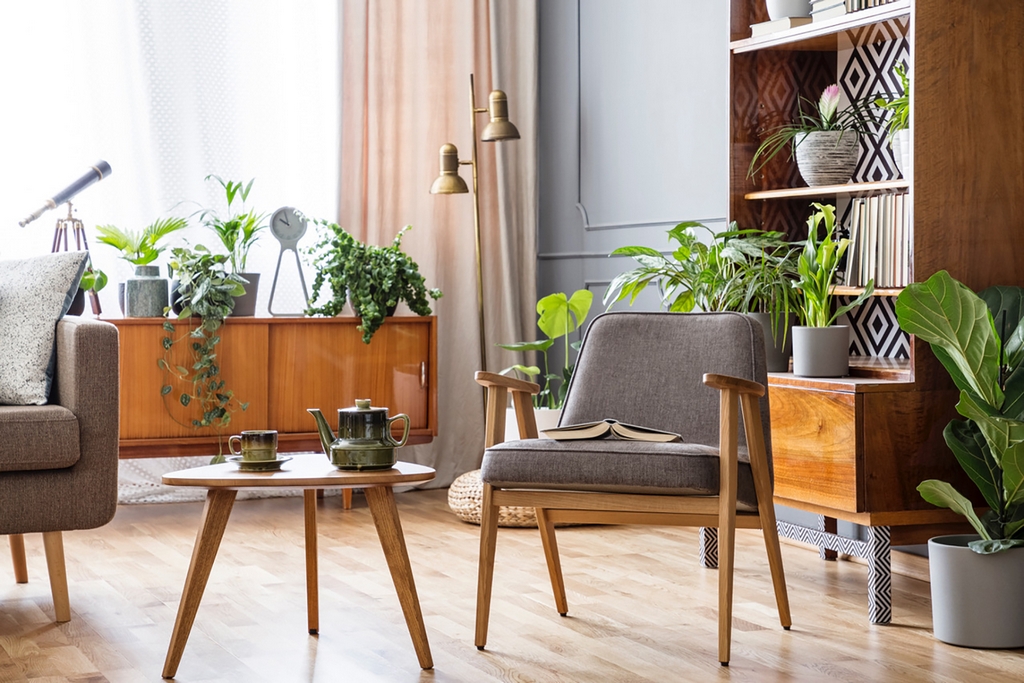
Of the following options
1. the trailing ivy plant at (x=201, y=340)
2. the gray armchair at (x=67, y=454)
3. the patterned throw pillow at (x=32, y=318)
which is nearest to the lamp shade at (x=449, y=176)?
the trailing ivy plant at (x=201, y=340)

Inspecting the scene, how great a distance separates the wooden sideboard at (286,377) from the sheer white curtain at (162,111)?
1.78 feet

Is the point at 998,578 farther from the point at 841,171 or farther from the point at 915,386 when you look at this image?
the point at 841,171

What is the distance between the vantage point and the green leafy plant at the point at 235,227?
13.9ft

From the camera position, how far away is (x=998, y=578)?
8.33 feet

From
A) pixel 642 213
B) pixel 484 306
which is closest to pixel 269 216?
pixel 484 306

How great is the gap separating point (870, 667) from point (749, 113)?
179 cm

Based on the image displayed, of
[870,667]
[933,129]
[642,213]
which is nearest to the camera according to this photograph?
[870,667]

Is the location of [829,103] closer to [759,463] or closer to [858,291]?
[858,291]

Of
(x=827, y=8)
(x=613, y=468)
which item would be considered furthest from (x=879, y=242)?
(x=613, y=468)

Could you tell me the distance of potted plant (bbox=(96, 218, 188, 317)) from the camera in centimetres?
407

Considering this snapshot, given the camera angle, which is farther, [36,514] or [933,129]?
[933,129]

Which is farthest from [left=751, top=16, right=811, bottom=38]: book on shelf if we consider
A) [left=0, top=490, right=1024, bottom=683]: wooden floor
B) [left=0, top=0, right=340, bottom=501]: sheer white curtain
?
[left=0, top=0, right=340, bottom=501]: sheer white curtain

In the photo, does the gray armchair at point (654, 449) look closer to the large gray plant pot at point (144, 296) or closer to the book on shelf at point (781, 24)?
the book on shelf at point (781, 24)

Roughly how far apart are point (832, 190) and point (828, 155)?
0.15 meters
